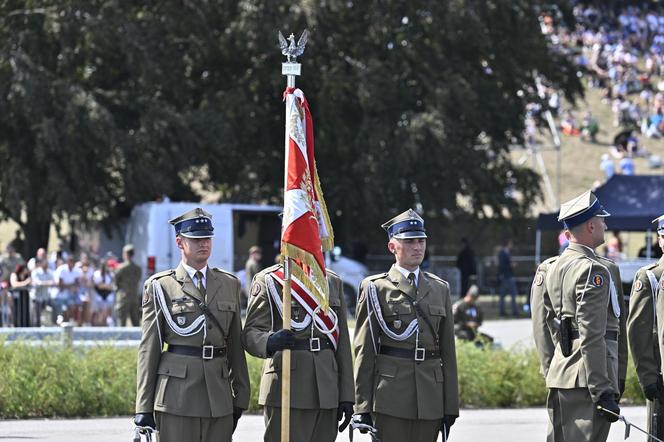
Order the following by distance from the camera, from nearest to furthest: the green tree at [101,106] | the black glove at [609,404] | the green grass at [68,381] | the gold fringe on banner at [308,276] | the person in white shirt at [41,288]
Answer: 1. the black glove at [609,404]
2. the gold fringe on banner at [308,276]
3. the green grass at [68,381]
4. the person in white shirt at [41,288]
5. the green tree at [101,106]

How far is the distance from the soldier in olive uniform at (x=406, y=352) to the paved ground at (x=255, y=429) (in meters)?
4.02

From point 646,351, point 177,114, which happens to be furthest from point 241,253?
point 646,351

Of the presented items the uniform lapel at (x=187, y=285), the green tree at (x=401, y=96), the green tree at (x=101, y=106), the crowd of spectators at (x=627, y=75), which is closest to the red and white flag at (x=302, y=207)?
the uniform lapel at (x=187, y=285)

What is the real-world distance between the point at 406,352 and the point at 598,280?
Result: 136cm

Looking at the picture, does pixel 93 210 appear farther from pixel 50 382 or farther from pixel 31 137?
pixel 50 382

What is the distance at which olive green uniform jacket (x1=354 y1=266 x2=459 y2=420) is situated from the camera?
28.1ft

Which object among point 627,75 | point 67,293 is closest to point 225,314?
point 67,293

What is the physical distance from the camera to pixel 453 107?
31453 millimetres

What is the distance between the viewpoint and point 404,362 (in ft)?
28.3

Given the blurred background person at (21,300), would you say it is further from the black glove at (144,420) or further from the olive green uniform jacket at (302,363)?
the black glove at (144,420)

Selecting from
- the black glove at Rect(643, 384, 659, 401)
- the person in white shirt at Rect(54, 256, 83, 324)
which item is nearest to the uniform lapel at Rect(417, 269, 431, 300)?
the black glove at Rect(643, 384, 659, 401)

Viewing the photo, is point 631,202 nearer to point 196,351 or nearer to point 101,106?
point 101,106

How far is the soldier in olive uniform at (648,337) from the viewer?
9016mm

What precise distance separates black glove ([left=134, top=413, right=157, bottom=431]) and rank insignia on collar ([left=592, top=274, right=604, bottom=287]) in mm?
2712
